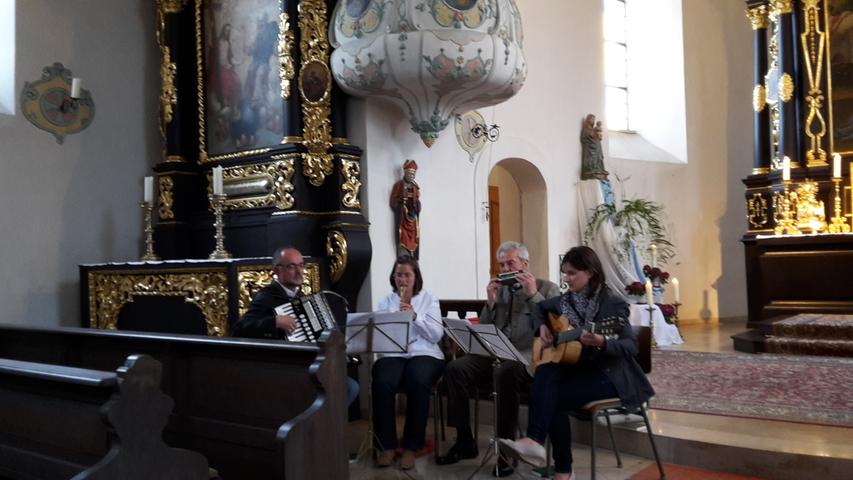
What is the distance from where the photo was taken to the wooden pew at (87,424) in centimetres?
247

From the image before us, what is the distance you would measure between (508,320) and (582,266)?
936 mm

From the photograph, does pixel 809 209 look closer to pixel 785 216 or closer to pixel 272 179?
pixel 785 216

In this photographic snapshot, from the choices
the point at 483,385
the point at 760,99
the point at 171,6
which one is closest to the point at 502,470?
the point at 483,385

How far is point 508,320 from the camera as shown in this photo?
5188mm

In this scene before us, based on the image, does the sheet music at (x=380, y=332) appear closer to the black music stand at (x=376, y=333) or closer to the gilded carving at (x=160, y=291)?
the black music stand at (x=376, y=333)

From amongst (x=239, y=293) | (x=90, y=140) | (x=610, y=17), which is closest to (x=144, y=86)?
(x=90, y=140)

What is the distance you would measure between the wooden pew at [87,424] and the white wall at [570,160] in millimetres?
3740

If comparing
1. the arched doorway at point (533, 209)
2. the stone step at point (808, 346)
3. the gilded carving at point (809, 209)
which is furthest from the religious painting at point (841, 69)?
the arched doorway at point (533, 209)

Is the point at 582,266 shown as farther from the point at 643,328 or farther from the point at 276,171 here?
the point at 276,171

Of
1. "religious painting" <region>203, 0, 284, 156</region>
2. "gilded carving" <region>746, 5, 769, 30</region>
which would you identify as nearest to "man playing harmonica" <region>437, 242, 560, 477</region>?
"religious painting" <region>203, 0, 284, 156</region>

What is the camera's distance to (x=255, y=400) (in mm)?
3414

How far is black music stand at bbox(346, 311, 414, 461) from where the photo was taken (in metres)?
4.81

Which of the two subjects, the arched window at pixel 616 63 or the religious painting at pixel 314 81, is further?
the arched window at pixel 616 63

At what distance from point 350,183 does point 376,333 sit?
191 cm
